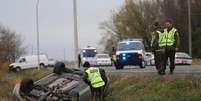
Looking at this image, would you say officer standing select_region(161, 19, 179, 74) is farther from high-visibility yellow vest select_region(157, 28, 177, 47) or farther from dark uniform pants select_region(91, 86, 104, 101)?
dark uniform pants select_region(91, 86, 104, 101)

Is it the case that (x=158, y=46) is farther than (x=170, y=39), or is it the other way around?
(x=158, y=46)

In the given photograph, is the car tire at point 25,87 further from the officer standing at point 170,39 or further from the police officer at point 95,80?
the officer standing at point 170,39

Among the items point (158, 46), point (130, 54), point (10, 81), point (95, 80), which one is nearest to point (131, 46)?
point (130, 54)

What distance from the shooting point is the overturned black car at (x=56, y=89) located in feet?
64.4

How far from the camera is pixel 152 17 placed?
91.4 metres

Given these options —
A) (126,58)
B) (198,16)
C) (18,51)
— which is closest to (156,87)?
(126,58)

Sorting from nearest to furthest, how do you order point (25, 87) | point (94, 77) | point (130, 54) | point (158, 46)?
point (25, 87)
point (94, 77)
point (158, 46)
point (130, 54)

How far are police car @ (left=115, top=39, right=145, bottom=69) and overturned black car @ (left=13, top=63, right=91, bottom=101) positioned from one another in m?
19.1

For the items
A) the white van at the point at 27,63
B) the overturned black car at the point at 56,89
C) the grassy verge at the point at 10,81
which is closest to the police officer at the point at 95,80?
the overturned black car at the point at 56,89

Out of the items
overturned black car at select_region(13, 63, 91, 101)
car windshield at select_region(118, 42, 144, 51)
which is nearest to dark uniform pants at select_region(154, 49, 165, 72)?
overturned black car at select_region(13, 63, 91, 101)

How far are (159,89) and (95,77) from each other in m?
2.15

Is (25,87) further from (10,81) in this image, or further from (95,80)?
(10,81)

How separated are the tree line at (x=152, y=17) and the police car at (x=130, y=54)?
1615 inches

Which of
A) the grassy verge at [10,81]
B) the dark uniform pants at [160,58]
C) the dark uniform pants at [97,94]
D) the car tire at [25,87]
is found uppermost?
the dark uniform pants at [160,58]
